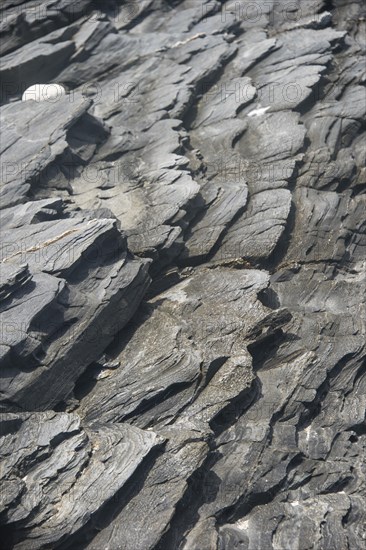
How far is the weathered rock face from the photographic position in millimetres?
21359

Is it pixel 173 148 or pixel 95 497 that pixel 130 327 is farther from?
pixel 173 148

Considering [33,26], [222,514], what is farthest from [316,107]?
[222,514]

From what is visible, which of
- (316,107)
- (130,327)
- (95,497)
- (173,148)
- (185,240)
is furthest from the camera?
(316,107)

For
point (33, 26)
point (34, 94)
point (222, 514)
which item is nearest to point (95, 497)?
point (222, 514)

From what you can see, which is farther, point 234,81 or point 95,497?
point 234,81

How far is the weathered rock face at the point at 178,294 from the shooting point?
2136 cm

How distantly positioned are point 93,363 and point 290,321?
23.4 feet

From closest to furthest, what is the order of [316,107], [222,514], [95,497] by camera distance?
[95,497]
[222,514]
[316,107]

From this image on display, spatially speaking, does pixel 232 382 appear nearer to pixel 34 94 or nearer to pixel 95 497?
pixel 95 497

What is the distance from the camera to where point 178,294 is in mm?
27047

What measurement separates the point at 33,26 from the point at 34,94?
4972 mm

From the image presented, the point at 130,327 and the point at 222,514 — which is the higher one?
the point at 130,327

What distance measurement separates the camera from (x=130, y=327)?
2577 centimetres

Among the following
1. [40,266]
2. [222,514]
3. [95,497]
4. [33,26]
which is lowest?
[222,514]
